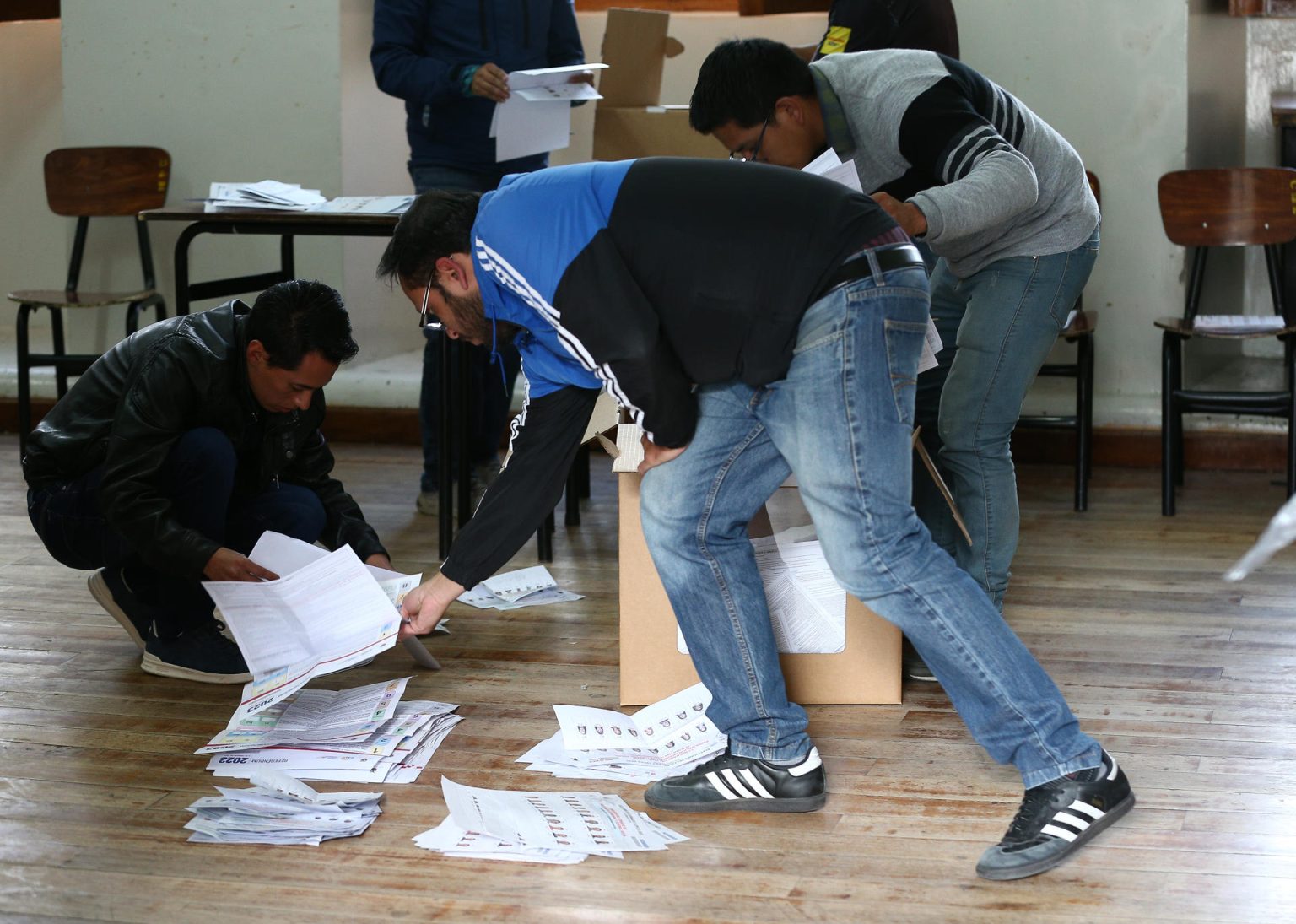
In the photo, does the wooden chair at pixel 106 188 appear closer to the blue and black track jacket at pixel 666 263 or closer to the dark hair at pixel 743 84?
the dark hair at pixel 743 84

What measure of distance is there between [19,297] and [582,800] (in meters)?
3.24

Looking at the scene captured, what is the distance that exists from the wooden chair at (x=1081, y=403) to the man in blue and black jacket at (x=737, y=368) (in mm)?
2009

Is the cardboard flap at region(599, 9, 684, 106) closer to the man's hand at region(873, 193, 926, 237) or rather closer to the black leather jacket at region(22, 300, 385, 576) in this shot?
the black leather jacket at region(22, 300, 385, 576)

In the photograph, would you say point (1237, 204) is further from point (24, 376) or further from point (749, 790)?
point (24, 376)

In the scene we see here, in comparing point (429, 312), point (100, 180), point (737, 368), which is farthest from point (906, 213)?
point (100, 180)

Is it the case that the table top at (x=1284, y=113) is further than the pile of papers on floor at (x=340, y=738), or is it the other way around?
the table top at (x=1284, y=113)

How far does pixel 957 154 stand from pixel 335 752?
127 centimetres

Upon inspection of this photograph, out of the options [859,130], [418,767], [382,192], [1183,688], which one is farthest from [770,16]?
[418,767]

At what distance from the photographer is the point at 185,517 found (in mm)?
2486

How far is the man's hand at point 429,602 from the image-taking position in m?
1.89

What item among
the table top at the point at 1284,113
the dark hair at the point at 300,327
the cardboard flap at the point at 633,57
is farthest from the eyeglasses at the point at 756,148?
the table top at the point at 1284,113

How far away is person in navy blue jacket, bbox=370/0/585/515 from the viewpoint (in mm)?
3598

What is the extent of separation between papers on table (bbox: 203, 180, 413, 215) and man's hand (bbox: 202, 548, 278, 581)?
3.46ft

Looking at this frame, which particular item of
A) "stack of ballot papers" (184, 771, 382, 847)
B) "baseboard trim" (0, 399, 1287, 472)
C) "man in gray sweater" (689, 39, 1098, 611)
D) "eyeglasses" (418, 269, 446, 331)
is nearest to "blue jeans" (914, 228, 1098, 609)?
"man in gray sweater" (689, 39, 1098, 611)
